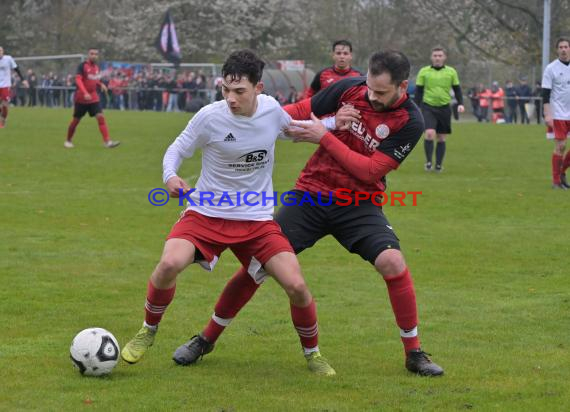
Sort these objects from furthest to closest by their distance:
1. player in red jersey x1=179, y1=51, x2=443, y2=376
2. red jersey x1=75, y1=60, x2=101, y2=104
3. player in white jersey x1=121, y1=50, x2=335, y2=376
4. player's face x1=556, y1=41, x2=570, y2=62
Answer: red jersey x1=75, y1=60, x2=101, y2=104 → player's face x1=556, y1=41, x2=570, y2=62 → player in red jersey x1=179, y1=51, x2=443, y2=376 → player in white jersey x1=121, y1=50, x2=335, y2=376

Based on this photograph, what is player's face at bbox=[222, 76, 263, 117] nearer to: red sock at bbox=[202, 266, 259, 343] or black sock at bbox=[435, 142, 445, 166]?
red sock at bbox=[202, 266, 259, 343]

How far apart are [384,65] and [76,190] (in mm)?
10004

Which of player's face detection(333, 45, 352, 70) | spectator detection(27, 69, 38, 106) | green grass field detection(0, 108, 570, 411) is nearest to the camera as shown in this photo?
green grass field detection(0, 108, 570, 411)

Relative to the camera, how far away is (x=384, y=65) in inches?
235

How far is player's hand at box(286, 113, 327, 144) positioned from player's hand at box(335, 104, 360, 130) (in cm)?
10

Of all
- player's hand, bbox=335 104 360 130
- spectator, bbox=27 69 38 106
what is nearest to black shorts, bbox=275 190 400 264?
player's hand, bbox=335 104 360 130

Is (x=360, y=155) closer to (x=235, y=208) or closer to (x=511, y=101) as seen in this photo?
(x=235, y=208)

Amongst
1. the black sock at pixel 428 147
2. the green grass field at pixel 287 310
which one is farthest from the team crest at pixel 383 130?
the black sock at pixel 428 147

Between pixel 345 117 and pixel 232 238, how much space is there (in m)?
0.99

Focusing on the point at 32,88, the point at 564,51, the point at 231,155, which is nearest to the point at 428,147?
the point at 564,51

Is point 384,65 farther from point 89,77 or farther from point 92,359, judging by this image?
point 89,77

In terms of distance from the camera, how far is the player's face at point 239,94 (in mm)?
5898

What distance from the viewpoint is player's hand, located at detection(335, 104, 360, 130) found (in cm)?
621

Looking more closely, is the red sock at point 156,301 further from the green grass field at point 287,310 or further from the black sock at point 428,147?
the black sock at point 428,147
